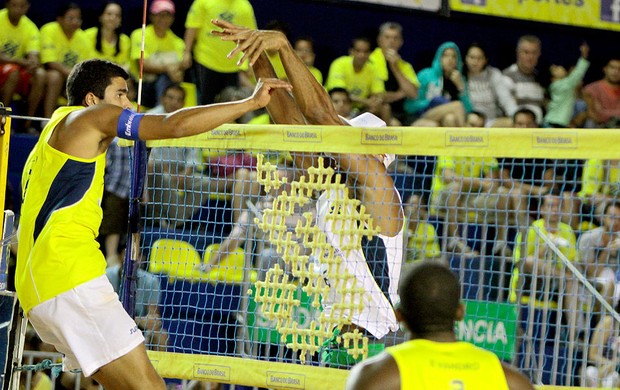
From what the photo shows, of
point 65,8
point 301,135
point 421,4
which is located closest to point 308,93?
point 301,135

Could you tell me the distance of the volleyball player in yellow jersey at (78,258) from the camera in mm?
5094

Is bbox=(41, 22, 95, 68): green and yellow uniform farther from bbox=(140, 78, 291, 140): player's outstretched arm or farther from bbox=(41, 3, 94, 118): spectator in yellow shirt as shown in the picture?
bbox=(140, 78, 291, 140): player's outstretched arm

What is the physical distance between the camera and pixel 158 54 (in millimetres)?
10867

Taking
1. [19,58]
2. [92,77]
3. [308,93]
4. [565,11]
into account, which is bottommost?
[92,77]

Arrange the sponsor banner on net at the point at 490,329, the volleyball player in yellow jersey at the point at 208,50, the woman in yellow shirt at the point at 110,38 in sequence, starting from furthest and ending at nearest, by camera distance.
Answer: the volleyball player in yellow jersey at the point at 208,50, the woman in yellow shirt at the point at 110,38, the sponsor banner on net at the point at 490,329

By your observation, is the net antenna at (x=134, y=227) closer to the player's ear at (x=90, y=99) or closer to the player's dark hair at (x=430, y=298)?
the player's ear at (x=90, y=99)

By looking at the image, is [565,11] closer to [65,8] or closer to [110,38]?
[110,38]

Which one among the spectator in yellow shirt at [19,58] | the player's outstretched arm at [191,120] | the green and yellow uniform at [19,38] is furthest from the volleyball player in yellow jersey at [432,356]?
the green and yellow uniform at [19,38]

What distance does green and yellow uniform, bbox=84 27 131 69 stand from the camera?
10.7 m

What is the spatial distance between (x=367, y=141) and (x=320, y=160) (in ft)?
1.13

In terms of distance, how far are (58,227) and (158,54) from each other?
5.94m

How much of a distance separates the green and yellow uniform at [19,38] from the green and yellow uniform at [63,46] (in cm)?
10

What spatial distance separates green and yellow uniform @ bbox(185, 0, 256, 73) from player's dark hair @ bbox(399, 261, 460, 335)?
7.75 meters

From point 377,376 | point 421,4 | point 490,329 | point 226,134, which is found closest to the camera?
point 377,376
